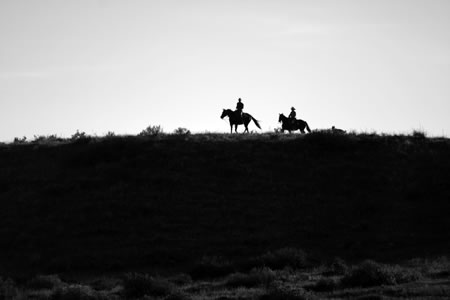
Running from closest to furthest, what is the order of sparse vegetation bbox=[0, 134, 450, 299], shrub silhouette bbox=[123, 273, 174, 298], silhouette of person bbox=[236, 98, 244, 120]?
1. shrub silhouette bbox=[123, 273, 174, 298]
2. sparse vegetation bbox=[0, 134, 450, 299]
3. silhouette of person bbox=[236, 98, 244, 120]

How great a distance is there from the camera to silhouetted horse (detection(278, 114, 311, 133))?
47.1 meters

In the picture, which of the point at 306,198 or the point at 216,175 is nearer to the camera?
the point at 306,198

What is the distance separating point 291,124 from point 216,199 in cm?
1431

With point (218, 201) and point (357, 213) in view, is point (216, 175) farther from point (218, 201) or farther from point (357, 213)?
point (357, 213)

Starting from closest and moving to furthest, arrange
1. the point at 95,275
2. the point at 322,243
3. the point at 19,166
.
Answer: the point at 95,275 → the point at 322,243 → the point at 19,166

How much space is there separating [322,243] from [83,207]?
36.8 feet

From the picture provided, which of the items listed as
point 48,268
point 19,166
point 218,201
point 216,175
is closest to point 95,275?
point 48,268

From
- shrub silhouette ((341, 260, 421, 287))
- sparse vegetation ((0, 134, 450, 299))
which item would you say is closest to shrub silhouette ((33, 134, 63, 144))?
sparse vegetation ((0, 134, 450, 299))

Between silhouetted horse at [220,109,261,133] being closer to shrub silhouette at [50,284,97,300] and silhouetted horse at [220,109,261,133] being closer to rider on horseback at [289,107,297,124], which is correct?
rider on horseback at [289,107,297,124]

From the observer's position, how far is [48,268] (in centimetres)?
2817

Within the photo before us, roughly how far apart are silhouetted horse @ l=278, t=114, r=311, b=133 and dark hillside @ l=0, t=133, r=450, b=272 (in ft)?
19.7

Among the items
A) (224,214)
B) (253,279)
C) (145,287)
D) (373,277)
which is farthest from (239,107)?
(373,277)

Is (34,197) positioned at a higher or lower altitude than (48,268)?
higher

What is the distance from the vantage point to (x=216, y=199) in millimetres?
34250
